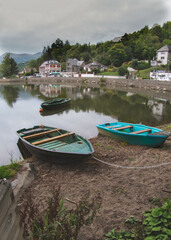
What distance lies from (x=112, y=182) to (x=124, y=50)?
3072 inches

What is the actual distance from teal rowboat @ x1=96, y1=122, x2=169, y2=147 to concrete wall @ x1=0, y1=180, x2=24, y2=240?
7423mm

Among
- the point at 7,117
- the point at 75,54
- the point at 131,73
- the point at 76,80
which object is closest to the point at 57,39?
the point at 75,54

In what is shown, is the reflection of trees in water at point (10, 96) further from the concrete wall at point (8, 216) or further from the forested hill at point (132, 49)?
the forested hill at point (132, 49)

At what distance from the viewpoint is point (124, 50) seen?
7625 cm

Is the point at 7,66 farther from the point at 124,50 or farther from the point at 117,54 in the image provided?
the point at 124,50

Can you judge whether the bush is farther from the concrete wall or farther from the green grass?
the concrete wall

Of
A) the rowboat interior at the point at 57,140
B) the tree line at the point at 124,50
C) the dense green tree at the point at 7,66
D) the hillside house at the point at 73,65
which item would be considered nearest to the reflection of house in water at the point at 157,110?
the rowboat interior at the point at 57,140

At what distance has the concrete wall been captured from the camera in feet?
7.93

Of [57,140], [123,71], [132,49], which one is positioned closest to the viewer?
[57,140]

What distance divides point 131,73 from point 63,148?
58697mm

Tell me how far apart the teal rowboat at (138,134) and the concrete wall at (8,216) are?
7423mm

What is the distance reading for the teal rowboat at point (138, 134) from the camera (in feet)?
28.9

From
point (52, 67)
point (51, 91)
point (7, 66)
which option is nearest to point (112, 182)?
point (51, 91)

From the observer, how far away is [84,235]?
3984 mm
